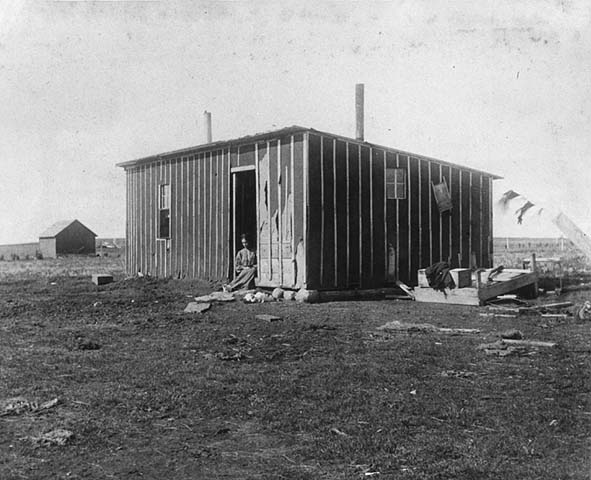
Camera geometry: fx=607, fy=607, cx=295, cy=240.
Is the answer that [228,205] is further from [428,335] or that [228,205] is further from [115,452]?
[115,452]

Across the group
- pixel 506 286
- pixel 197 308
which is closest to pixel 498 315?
pixel 506 286

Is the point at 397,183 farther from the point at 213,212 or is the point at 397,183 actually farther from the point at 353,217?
the point at 213,212

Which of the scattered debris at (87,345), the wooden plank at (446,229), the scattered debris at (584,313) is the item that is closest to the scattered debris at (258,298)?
the scattered debris at (87,345)

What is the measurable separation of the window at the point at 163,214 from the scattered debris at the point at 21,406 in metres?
15.9

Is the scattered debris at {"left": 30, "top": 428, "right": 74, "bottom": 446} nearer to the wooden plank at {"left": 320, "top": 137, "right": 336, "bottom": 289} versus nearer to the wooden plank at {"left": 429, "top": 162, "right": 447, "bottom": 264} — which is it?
→ the wooden plank at {"left": 320, "top": 137, "right": 336, "bottom": 289}

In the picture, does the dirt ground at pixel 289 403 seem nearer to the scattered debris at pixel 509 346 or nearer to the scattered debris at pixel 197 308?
the scattered debris at pixel 509 346

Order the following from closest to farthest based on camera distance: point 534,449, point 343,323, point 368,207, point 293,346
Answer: point 534,449
point 293,346
point 343,323
point 368,207

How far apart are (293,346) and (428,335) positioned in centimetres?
256

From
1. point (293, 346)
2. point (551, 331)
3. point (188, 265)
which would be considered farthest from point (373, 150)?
point (293, 346)

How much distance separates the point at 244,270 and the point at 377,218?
165 inches

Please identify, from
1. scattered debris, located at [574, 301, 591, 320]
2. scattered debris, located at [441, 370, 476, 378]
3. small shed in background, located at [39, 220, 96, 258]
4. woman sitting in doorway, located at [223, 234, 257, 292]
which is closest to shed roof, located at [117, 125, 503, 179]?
woman sitting in doorway, located at [223, 234, 257, 292]

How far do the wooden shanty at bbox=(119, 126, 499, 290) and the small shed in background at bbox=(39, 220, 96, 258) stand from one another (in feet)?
108

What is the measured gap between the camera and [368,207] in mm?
17672

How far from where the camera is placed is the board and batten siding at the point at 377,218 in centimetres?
1631
